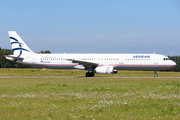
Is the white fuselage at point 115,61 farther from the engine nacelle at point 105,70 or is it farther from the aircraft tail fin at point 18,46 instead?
the engine nacelle at point 105,70

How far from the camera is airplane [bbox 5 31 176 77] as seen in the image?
1654 inches

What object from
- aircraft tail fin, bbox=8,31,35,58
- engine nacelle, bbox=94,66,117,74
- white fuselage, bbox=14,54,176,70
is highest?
aircraft tail fin, bbox=8,31,35,58

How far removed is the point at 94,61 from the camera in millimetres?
43969

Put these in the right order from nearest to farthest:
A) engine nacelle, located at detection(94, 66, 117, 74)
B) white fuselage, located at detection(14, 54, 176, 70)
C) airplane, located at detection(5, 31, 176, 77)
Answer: engine nacelle, located at detection(94, 66, 117, 74) → airplane, located at detection(5, 31, 176, 77) → white fuselage, located at detection(14, 54, 176, 70)

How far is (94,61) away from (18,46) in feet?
52.0

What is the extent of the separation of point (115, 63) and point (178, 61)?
13235cm

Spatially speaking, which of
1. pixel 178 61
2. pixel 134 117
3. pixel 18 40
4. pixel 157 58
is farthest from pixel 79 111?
pixel 178 61

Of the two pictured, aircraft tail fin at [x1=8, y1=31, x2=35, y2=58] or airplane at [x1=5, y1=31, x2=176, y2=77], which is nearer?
airplane at [x1=5, y1=31, x2=176, y2=77]

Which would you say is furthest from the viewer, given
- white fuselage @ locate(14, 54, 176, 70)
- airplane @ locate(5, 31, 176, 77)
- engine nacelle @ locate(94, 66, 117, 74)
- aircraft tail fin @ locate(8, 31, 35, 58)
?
aircraft tail fin @ locate(8, 31, 35, 58)

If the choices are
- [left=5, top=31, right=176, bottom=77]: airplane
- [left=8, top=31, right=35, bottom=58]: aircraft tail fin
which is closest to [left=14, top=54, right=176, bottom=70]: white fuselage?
[left=5, top=31, right=176, bottom=77]: airplane

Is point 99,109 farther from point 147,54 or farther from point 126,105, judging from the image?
point 147,54

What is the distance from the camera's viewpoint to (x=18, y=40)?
47188 millimetres

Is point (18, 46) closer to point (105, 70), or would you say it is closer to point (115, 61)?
point (105, 70)

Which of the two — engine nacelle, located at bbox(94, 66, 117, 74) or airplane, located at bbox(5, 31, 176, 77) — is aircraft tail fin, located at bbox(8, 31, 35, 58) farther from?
engine nacelle, located at bbox(94, 66, 117, 74)
